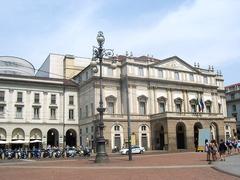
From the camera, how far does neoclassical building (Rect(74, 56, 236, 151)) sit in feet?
188

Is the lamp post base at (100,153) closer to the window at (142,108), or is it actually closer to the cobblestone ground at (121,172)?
the cobblestone ground at (121,172)

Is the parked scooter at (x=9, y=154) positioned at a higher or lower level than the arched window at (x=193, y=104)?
lower

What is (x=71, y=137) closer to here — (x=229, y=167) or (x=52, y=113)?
(x=52, y=113)

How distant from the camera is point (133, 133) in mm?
58500

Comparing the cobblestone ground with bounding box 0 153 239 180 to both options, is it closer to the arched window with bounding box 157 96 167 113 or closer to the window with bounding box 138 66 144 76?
the window with bounding box 138 66 144 76

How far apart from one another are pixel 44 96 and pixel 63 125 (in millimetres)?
6783

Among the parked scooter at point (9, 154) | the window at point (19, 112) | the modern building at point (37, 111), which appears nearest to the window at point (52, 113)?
the modern building at point (37, 111)

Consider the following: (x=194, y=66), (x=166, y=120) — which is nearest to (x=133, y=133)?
(x=166, y=120)

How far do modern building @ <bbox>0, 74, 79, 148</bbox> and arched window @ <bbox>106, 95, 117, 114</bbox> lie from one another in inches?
349

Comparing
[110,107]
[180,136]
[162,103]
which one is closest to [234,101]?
[162,103]

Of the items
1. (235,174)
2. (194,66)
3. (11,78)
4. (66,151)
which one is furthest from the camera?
(194,66)

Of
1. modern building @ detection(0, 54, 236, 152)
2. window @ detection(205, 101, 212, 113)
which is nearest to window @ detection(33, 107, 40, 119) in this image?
modern building @ detection(0, 54, 236, 152)

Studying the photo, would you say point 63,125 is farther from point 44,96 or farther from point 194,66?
point 194,66

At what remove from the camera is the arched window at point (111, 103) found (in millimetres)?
59875
